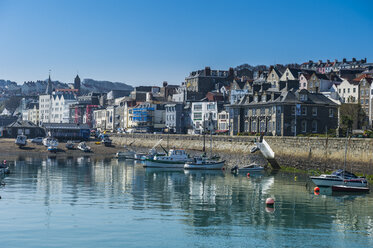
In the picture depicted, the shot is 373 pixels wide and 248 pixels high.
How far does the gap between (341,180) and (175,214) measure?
20.3 metres

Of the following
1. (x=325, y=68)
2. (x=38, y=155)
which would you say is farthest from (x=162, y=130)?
(x=325, y=68)

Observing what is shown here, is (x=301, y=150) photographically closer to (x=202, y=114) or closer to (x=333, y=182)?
(x=333, y=182)

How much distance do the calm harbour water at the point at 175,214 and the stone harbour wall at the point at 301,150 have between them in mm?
5700

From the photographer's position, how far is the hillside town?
84375 mm

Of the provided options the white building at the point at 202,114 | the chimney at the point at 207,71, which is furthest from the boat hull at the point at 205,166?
the chimney at the point at 207,71

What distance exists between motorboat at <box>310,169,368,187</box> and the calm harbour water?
1.19 metres

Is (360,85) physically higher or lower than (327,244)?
higher

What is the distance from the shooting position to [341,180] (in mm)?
50312

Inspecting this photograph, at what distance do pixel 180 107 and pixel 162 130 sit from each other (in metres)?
9.25

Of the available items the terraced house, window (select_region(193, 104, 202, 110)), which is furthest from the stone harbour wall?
window (select_region(193, 104, 202, 110))

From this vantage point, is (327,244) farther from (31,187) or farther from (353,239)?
(31,187)

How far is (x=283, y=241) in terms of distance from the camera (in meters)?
29.6

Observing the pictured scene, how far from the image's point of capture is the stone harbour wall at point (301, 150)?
57156 mm

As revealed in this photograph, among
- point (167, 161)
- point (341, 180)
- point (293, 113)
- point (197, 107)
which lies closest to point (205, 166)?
point (167, 161)
